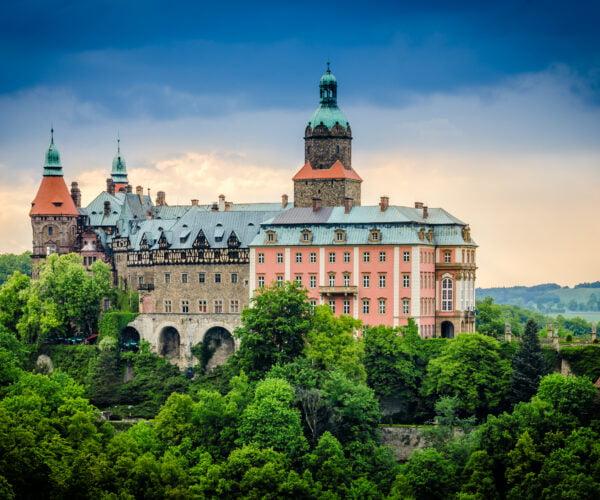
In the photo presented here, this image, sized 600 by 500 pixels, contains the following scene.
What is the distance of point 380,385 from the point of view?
8819 cm

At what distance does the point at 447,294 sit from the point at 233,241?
1820 centimetres

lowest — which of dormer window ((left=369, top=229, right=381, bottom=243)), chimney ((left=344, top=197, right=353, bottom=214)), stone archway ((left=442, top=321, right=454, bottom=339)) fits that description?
stone archway ((left=442, top=321, right=454, bottom=339))

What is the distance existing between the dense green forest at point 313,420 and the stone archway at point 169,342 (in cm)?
523

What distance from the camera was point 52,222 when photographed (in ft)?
384

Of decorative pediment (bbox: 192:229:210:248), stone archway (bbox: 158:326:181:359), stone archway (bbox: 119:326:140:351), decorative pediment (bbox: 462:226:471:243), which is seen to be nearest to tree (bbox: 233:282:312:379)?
decorative pediment (bbox: 462:226:471:243)

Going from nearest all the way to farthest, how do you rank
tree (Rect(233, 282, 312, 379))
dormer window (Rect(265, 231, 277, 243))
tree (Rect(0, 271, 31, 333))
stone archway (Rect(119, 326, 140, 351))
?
tree (Rect(233, 282, 312, 379)) → dormer window (Rect(265, 231, 277, 243)) → stone archway (Rect(119, 326, 140, 351)) → tree (Rect(0, 271, 31, 333))

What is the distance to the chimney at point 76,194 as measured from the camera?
123 m

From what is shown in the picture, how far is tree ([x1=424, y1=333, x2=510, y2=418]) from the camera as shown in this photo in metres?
83.9

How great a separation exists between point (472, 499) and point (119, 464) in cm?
1845

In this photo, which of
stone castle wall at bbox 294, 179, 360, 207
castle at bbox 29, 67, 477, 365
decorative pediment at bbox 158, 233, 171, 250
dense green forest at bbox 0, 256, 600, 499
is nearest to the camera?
dense green forest at bbox 0, 256, 600, 499

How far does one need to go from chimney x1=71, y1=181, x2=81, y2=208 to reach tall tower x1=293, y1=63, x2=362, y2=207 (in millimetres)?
25201

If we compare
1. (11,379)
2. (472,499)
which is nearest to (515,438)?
(472,499)

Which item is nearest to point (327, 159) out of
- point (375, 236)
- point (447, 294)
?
point (375, 236)

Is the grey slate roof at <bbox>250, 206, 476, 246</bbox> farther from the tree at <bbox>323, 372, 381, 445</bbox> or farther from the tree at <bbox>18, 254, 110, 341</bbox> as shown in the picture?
the tree at <bbox>323, 372, 381, 445</bbox>
